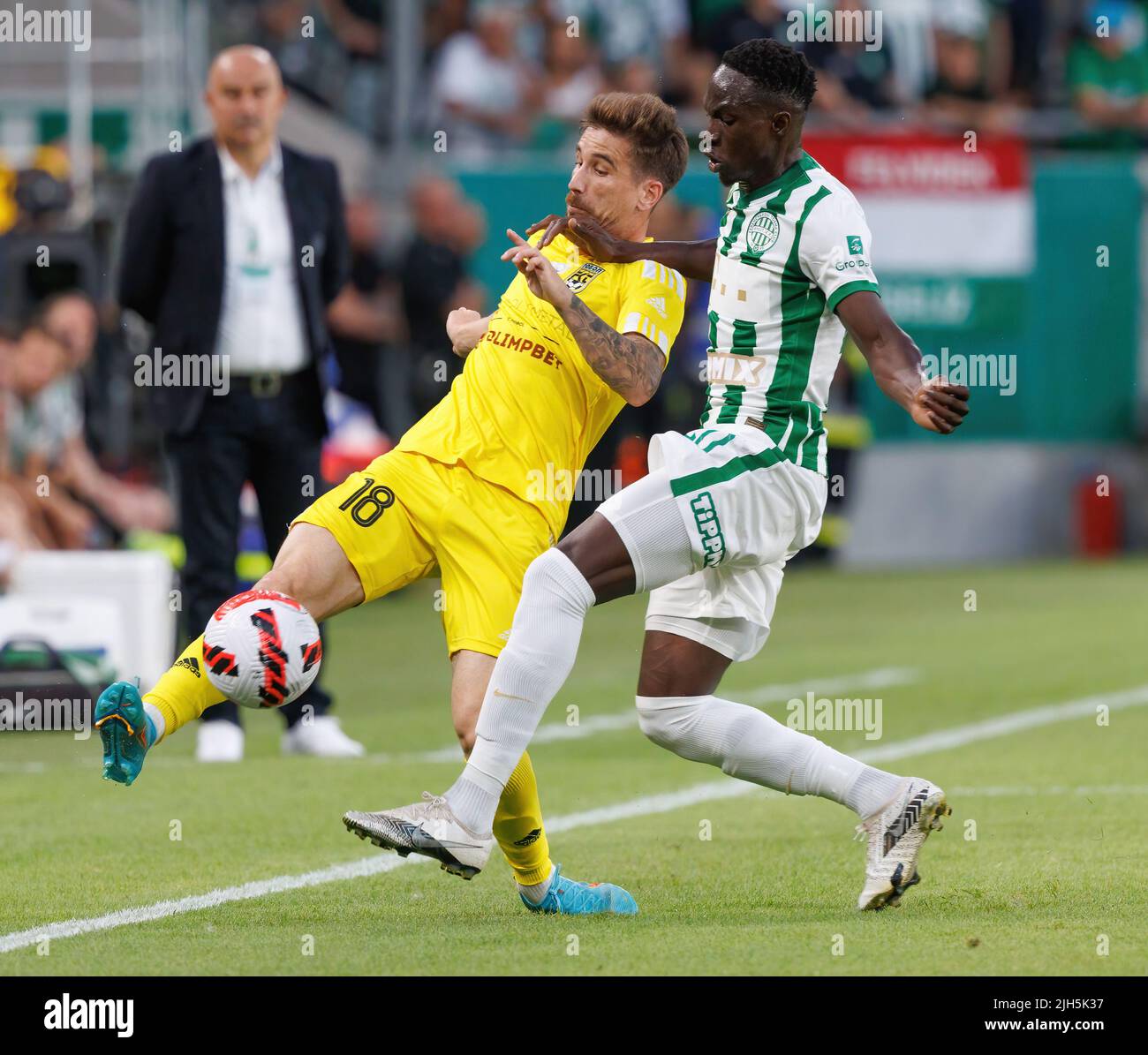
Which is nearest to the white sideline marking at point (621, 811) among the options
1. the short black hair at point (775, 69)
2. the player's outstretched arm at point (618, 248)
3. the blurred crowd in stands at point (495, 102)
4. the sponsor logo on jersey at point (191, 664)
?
the sponsor logo on jersey at point (191, 664)

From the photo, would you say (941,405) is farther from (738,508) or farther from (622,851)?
(622,851)

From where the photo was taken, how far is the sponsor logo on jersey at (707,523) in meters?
5.38

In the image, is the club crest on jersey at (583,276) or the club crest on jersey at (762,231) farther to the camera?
the club crest on jersey at (583,276)

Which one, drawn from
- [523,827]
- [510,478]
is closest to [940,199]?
[510,478]

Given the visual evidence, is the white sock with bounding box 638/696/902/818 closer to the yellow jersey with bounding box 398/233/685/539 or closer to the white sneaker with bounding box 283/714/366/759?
the yellow jersey with bounding box 398/233/685/539

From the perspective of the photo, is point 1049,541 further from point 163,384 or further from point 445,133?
point 163,384

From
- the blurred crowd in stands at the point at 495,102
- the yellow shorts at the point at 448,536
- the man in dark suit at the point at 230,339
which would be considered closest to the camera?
the yellow shorts at the point at 448,536

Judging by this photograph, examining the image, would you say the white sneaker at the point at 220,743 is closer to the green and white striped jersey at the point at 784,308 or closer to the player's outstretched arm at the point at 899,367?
the green and white striped jersey at the point at 784,308

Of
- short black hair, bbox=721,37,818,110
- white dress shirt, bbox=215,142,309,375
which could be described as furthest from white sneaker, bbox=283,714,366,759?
short black hair, bbox=721,37,818,110

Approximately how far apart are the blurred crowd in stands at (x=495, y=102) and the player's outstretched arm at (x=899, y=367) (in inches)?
330

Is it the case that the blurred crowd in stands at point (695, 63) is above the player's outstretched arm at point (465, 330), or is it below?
above

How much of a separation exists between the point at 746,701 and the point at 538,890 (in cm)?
488

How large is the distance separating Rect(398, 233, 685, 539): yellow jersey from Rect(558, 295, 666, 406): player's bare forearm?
237 millimetres
